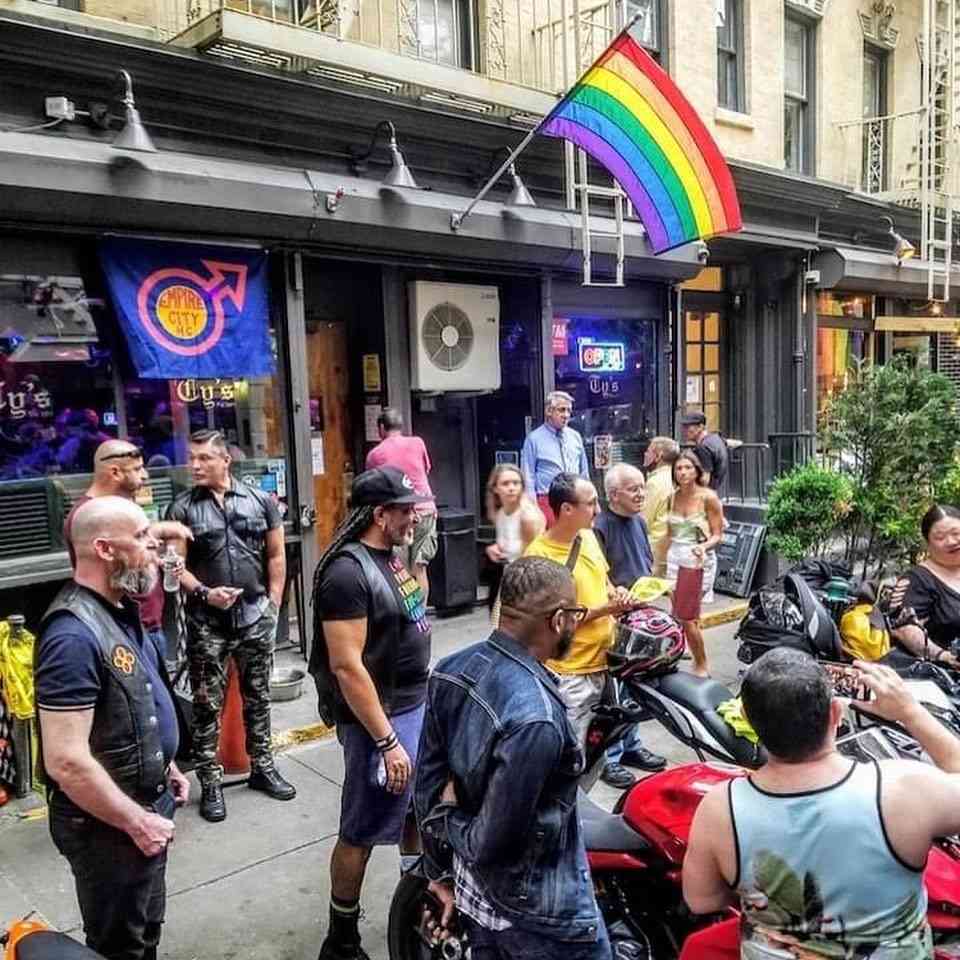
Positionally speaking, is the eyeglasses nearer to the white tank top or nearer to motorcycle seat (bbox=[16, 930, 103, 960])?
motorcycle seat (bbox=[16, 930, 103, 960])

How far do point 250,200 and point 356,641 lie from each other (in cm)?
421

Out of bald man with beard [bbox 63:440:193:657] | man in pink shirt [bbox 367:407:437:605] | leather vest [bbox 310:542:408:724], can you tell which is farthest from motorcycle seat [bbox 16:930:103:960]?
man in pink shirt [bbox 367:407:437:605]

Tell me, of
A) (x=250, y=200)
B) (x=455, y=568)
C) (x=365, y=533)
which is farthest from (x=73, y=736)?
(x=455, y=568)

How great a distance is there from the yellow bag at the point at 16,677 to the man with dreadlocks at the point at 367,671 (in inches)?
90.1

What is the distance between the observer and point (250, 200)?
633 centimetres

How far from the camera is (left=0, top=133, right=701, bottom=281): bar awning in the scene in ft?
18.0

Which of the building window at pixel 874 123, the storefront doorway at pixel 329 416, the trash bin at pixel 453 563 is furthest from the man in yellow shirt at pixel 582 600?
the building window at pixel 874 123

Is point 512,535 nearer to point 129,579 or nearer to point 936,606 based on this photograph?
point 936,606

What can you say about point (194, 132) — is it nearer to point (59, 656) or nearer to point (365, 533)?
point (365, 533)

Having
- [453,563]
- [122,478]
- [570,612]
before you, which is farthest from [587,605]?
[453,563]

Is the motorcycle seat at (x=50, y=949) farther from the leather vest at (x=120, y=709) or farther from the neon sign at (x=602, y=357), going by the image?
the neon sign at (x=602, y=357)

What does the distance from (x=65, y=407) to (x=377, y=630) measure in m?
4.00

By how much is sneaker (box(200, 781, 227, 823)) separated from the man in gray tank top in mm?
3307

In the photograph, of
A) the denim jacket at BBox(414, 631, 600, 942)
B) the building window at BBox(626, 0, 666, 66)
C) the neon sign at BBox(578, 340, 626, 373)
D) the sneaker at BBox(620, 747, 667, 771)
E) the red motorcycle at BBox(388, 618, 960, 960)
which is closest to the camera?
the denim jacket at BBox(414, 631, 600, 942)
